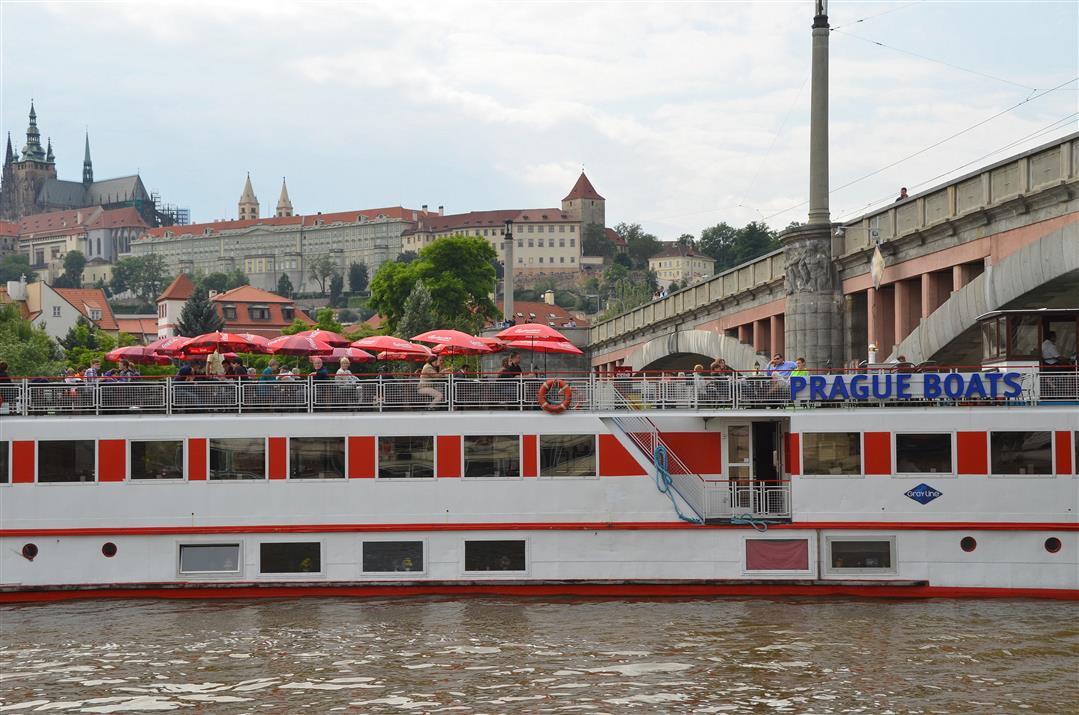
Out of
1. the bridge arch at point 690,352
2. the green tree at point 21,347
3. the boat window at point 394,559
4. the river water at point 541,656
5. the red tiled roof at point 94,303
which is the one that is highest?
the red tiled roof at point 94,303

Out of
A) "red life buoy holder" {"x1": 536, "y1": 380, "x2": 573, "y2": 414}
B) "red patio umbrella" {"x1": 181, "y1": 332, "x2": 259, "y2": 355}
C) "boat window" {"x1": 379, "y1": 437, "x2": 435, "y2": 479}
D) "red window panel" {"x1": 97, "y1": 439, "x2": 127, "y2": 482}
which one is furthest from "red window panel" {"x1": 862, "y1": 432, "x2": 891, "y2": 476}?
"red patio umbrella" {"x1": 181, "y1": 332, "x2": 259, "y2": 355}

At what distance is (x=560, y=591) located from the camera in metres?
20.0

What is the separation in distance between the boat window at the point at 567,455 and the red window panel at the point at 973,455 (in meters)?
5.61

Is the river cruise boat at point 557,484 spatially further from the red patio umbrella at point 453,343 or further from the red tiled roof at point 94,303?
the red tiled roof at point 94,303

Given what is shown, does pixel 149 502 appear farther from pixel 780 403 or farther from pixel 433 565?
pixel 780 403

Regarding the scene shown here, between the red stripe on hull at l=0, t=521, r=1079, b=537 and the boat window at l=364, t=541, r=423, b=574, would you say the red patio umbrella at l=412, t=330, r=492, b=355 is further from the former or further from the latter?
the boat window at l=364, t=541, r=423, b=574

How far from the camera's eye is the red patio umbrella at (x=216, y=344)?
25.7 m

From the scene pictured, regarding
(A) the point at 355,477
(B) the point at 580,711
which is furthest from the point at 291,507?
(B) the point at 580,711

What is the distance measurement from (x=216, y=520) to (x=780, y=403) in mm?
9071

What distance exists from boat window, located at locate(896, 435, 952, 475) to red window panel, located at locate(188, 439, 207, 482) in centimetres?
1083

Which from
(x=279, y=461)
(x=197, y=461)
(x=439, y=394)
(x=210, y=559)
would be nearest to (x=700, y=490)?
(x=439, y=394)

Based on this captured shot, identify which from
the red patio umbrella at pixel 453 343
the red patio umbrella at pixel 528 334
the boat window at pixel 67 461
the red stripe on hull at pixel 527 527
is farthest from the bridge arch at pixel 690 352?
the boat window at pixel 67 461

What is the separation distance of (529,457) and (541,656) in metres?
4.09

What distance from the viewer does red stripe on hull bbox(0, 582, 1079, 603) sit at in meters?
19.5
